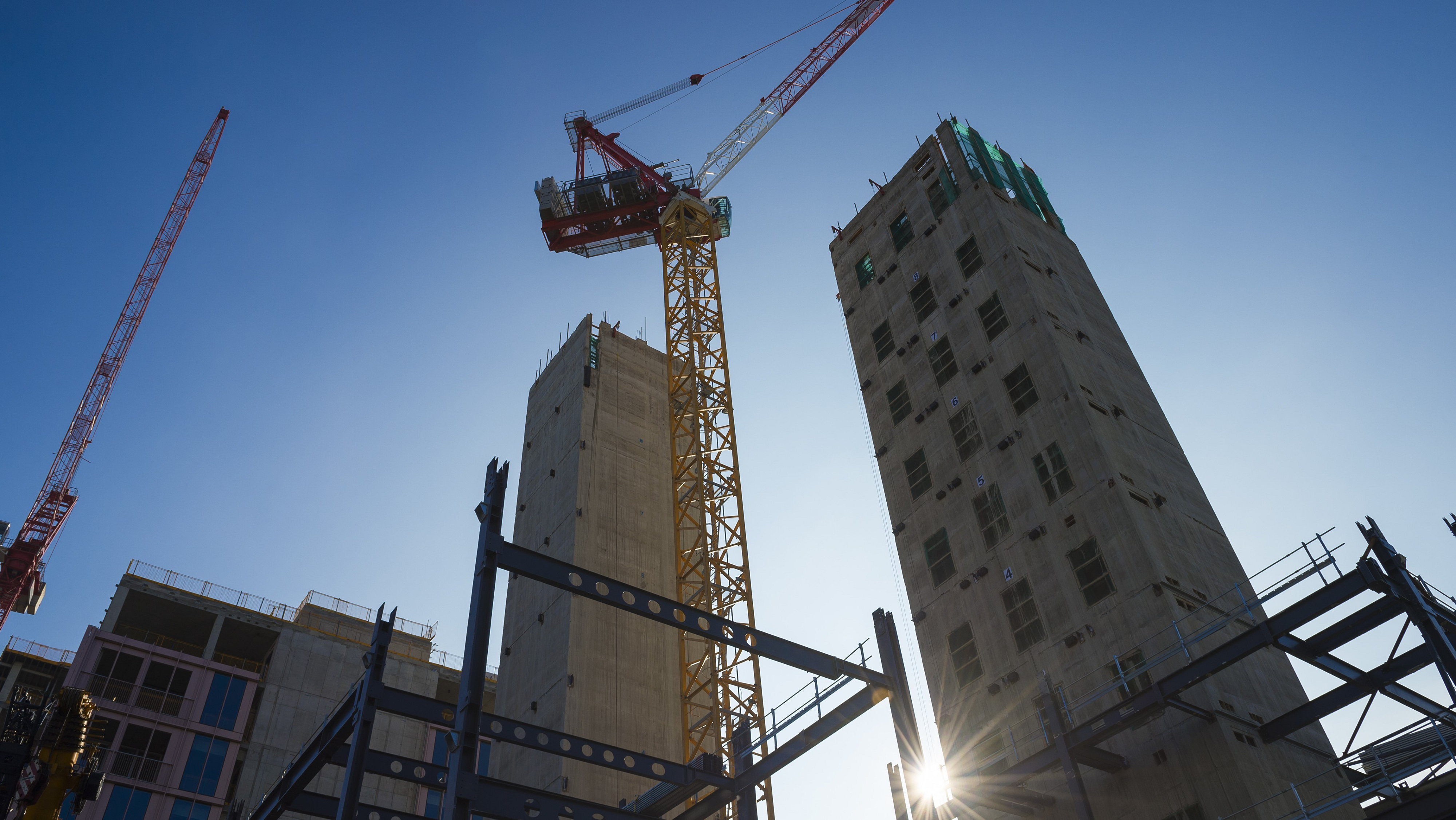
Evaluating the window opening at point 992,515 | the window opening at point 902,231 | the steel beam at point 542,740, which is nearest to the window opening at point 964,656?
the window opening at point 992,515

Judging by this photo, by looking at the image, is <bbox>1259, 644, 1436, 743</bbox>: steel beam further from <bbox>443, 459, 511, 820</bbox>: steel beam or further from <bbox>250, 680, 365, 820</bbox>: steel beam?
<bbox>250, 680, 365, 820</bbox>: steel beam

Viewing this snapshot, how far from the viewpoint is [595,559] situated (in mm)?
54094

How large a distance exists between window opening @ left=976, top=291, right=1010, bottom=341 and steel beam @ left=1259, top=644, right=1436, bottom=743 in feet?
62.2

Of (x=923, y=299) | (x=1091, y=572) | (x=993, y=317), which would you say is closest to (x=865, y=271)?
(x=923, y=299)

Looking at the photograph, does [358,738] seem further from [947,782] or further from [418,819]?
[947,782]

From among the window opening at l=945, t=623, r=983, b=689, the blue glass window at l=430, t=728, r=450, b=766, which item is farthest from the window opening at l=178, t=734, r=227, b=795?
the window opening at l=945, t=623, r=983, b=689

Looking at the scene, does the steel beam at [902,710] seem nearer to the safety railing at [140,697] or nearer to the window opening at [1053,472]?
the window opening at [1053,472]

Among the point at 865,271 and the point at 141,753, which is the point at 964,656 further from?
the point at 141,753

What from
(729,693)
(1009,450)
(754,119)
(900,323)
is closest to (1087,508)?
(1009,450)

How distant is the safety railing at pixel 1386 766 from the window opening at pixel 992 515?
41.9ft

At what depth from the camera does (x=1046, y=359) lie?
39.0 m

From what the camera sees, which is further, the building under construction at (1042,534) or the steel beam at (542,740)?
the building under construction at (1042,534)

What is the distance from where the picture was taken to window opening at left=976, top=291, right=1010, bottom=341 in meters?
42.0

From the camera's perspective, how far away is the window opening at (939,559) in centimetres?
3931
